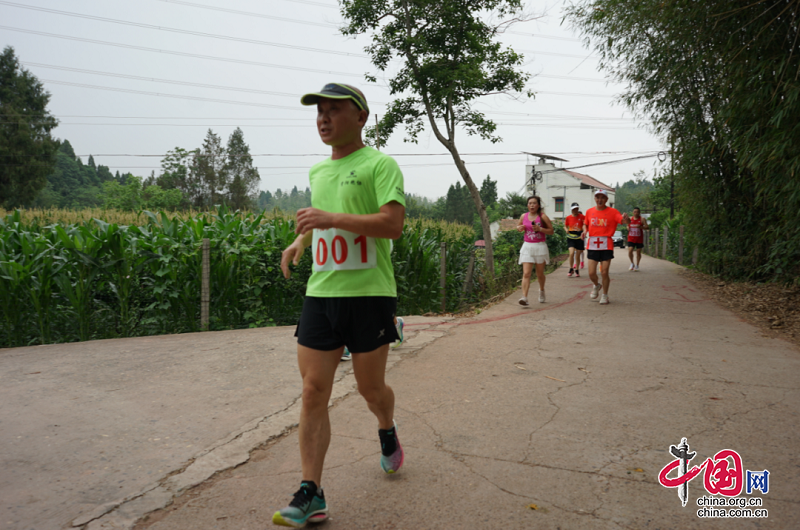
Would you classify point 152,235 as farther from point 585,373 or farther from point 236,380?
point 585,373

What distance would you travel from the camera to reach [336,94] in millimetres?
2598

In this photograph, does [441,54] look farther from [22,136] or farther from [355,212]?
[22,136]

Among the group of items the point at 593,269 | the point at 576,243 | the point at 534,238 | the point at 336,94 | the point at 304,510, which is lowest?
the point at 304,510

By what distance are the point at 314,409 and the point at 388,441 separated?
0.60m

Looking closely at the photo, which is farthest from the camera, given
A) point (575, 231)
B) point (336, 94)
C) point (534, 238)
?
point (575, 231)

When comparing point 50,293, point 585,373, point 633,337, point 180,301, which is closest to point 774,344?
point 633,337

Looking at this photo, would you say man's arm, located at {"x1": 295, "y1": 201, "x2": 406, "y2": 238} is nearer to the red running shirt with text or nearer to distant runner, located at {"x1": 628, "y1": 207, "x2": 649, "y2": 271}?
distant runner, located at {"x1": 628, "y1": 207, "x2": 649, "y2": 271}

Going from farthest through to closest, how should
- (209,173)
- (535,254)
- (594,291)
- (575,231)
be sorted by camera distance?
(209,173) → (575,231) → (594,291) → (535,254)

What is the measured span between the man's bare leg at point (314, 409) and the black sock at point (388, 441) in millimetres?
458

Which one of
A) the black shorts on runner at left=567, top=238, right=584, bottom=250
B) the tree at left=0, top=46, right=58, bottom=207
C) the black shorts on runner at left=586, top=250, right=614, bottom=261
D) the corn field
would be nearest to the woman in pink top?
the black shorts on runner at left=586, top=250, right=614, bottom=261

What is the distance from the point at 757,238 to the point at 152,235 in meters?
12.1

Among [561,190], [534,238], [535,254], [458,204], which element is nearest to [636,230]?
[534,238]

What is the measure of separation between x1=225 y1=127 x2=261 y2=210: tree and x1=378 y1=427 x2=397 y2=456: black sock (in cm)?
7303

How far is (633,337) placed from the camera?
22.5ft
